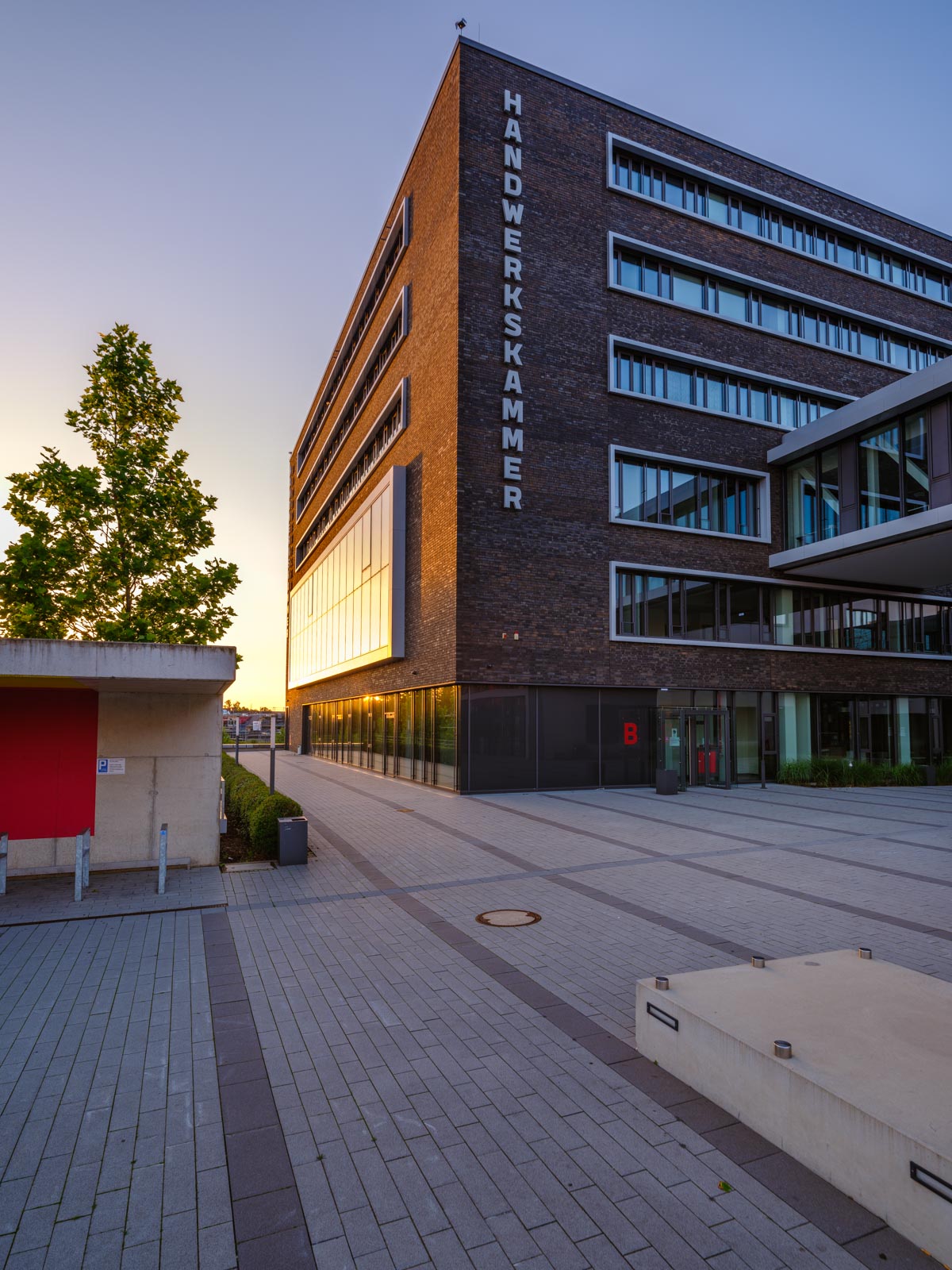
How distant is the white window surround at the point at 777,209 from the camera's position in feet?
85.5

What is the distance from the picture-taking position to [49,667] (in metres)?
8.93

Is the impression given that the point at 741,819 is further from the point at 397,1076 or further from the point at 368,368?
the point at 368,368

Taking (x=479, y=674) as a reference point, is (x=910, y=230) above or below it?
above

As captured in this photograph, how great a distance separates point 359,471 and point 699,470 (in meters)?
17.3

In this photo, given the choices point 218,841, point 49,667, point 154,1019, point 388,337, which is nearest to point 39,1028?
point 154,1019

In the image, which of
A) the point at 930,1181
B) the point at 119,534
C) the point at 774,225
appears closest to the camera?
the point at 930,1181

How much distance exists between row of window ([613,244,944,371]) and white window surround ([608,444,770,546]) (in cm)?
560

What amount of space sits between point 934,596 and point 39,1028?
33392 millimetres

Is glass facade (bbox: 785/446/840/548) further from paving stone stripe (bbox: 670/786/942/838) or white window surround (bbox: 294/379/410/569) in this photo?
white window surround (bbox: 294/379/410/569)

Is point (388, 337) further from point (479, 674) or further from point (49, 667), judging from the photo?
point (49, 667)

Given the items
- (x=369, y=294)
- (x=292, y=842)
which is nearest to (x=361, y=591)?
(x=369, y=294)

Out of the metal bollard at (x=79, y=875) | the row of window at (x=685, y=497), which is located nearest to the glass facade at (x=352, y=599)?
the row of window at (x=685, y=497)

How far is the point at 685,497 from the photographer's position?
86.1 ft

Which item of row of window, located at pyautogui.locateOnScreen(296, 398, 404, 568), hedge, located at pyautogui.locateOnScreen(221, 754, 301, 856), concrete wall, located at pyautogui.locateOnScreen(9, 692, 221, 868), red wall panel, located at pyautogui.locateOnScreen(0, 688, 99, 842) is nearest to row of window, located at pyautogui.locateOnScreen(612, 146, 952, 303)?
row of window, located at pyautogui.locateOnScreen(296, 398, 404, 568)
